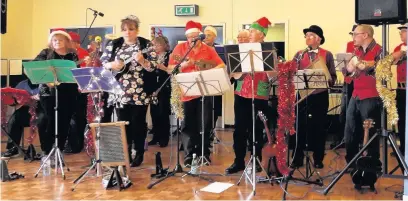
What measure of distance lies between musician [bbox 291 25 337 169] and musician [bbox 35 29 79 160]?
2.48 metres

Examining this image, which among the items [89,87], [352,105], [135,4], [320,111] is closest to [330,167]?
[320,111]

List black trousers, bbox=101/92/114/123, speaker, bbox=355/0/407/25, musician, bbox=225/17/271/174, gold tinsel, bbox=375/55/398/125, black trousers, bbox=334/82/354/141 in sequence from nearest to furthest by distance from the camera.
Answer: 1. gold tinsel, bbox=375/55/398/125
2. speaker, bbox=355/0/407/25
3. musician, bbox=225/17/271/174
4. black trousers, bbox=101/92/114/123
5. black trousers, bbox=334/82/354/141

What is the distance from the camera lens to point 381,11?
12.5 ft

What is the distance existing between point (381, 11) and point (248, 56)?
3.60 feet

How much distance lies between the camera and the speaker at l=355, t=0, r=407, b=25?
3.76 meters

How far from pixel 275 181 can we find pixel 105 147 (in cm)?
152

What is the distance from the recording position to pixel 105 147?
429 cm

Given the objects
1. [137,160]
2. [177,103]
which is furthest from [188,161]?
[177,103]

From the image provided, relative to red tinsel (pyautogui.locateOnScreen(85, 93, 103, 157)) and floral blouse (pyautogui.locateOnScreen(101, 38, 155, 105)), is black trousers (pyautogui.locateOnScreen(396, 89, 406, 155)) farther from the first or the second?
red tinsel (pyautogui.locateOnScreen(85, 93, 103, 157))

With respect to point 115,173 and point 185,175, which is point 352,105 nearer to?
point 185,175

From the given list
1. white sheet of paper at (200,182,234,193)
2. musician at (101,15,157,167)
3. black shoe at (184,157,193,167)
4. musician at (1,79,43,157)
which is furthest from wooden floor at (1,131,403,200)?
musician at (1,79,43,157)

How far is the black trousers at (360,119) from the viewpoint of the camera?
417cm

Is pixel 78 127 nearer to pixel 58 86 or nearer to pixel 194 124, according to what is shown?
pixel 58 86

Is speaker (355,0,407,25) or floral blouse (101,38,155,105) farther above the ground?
speaker (355,0,407,25)
